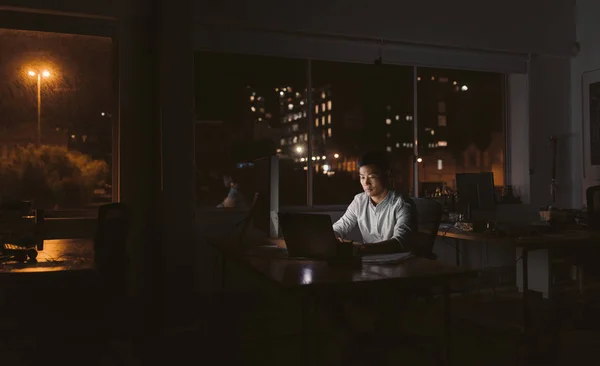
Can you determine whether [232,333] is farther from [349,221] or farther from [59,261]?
[59,261]

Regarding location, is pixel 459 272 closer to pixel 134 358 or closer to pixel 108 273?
pixel 108 273

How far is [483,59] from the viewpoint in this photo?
20.1 ft

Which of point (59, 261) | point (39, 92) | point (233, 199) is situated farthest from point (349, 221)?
point (39, 92)

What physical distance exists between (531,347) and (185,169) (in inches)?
118

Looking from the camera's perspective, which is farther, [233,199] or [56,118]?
[233,199]

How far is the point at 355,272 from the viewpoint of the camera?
2512mm

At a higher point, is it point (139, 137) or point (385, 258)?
point (139, 137)

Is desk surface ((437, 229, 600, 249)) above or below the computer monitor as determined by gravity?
below

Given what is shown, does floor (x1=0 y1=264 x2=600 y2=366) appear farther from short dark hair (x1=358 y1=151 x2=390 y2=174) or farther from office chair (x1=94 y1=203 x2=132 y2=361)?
short dark hair (x1=358 y1=151 x2=390 y2=174)

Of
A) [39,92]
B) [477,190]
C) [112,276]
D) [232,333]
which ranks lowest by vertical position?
[232,333]

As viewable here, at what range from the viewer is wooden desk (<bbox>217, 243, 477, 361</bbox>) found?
2283 mm

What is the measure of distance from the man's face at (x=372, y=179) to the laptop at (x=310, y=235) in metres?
0.98

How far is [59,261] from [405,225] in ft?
6.58

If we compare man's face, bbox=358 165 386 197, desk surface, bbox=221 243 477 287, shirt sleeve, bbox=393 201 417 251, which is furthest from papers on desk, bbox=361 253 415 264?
man's face, bbox=358 165 386 197
